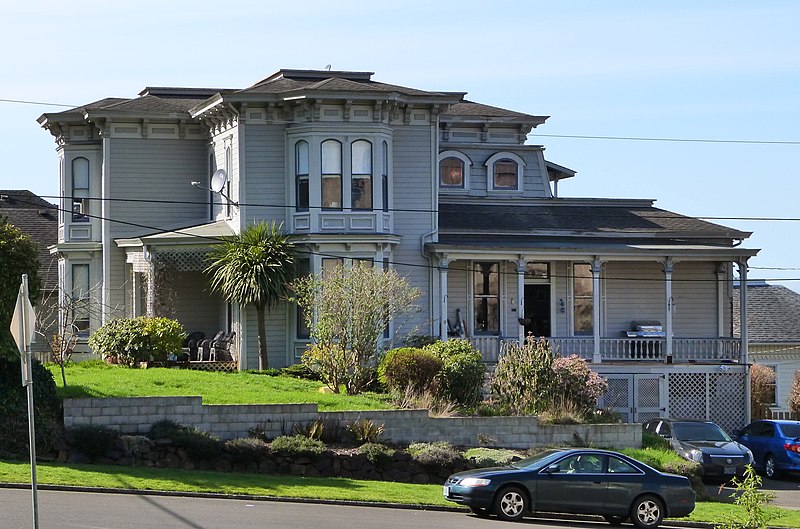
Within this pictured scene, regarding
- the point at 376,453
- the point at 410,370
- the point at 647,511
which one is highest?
the point at 410,370

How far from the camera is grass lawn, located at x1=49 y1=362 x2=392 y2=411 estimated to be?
91.3ft

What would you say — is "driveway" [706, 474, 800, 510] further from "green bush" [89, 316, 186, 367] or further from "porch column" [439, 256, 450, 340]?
"green bush" [89, 316, 186, 367]

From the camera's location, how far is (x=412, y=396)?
99.0 feet

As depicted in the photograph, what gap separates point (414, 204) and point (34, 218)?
2018 cm

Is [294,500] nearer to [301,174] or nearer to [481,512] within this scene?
[481,512]

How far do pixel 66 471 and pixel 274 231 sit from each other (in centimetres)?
1285

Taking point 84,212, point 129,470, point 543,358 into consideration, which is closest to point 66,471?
point 129,470

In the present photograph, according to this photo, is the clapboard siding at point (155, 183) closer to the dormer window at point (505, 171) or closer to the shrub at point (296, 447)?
the dormer window at point (505, 171)

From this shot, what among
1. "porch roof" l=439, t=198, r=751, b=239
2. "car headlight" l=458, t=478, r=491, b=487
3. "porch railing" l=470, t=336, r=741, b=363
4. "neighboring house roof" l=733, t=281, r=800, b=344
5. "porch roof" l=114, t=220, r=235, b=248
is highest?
"porch roof" l=439, t=198, r=751, b=239

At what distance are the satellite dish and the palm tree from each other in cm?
240

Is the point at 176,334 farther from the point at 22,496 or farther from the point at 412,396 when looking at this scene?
the point at 22,496

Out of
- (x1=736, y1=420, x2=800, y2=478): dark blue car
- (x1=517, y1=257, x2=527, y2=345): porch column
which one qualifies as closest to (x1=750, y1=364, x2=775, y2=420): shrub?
(x1=736, y1=420, x2=800, y2=478): dark blue car

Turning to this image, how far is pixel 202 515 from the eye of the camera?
65.8 ft

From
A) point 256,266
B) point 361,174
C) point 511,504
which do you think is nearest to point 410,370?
point 256,266
